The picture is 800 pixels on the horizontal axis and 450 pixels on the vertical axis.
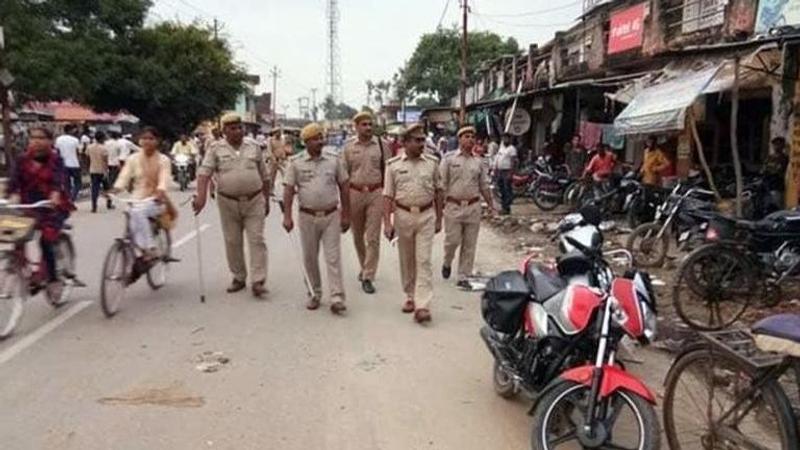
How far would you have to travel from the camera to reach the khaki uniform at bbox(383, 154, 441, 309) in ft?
23.8

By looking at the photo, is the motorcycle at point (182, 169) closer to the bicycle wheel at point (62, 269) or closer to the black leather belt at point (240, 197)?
the black leather belt at point (240, 197)

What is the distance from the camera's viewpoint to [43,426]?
440 cm

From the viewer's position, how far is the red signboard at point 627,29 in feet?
53.9

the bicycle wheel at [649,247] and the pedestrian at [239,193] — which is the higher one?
the pedestrian at [239,193]

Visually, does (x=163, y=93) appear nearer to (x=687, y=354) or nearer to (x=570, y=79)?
(x=570, y=79)

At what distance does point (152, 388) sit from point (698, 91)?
22.8 feet

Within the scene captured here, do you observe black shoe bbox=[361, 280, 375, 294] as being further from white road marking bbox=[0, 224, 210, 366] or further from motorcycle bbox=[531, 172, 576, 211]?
motorcycle bbox=[531, 172, 576, 211]

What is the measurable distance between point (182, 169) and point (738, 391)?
66.7 feet

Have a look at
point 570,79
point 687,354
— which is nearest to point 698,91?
point 687,354

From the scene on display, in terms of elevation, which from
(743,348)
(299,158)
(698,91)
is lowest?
(743,348)

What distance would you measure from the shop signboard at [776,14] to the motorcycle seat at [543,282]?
7.54m

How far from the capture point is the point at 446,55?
6469 centimetres

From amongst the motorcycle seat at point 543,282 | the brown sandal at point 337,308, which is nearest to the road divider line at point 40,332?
the brown sandal at point 337,308

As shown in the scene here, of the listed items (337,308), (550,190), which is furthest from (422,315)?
(550,190)
